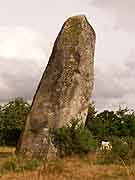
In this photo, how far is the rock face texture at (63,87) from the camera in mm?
18797

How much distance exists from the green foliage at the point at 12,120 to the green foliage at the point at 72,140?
67.4ft

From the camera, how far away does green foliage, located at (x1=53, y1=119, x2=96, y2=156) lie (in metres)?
18.3

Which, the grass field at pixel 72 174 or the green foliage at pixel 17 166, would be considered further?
the green foliage at pixel 17 166

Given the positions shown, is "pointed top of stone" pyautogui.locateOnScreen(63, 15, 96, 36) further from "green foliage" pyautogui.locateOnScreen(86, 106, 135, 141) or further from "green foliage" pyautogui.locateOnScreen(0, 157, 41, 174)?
"green foliage" pyautogui.locateOnScreen(86, 106, 135, 141)

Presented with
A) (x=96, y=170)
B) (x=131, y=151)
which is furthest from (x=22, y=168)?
(x=131, y=151)

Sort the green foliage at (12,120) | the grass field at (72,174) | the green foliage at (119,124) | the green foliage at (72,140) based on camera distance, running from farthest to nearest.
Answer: the green foliage at (12,120) < the green foliage at (119,124) < the green foliage at (72,140) < the grass field at (72,174)

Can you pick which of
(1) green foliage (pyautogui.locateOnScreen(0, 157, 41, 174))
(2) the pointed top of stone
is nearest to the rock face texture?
(2) the pointed top of stone

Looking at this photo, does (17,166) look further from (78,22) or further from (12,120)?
(12,120)

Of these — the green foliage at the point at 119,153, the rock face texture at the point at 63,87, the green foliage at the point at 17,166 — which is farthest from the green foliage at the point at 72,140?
the green foliage at the point at 17,166

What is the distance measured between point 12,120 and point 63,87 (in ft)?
99.1

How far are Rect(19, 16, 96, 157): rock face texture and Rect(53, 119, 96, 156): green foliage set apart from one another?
386 mm

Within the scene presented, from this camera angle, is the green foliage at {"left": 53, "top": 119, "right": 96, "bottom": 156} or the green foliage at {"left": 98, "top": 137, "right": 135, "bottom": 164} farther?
the green foliage at {"left": 53, "top": 119, "right": 96, "bottom": 156}

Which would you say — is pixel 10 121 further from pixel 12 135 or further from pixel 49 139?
pixel 49 139

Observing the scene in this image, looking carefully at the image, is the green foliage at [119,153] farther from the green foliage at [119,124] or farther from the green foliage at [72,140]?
the green foliage at [119,124]
